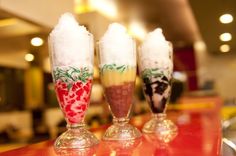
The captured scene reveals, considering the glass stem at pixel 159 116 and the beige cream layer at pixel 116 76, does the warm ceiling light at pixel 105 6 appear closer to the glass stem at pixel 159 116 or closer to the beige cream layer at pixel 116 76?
the glass stem at pixel 159 116

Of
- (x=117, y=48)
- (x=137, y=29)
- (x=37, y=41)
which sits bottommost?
(x=117, y=48)

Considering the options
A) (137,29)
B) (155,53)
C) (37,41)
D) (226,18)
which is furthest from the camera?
(137,29)

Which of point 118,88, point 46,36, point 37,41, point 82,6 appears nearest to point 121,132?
point 118,88

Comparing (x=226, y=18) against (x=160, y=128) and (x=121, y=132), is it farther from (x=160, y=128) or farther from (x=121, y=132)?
(x=121, y=132)

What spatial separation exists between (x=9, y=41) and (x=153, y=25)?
109 inches

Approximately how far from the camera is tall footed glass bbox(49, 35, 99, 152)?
0.74 m

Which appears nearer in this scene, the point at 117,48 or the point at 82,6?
the point at 117,48

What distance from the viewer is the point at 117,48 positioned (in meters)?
0.83

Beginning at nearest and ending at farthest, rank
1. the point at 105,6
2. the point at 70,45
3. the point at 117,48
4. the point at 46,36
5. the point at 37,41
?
the point at 70,45 → the point at 117,48 → the point at 46,36 → the point at 37,41 → the point at 105,6

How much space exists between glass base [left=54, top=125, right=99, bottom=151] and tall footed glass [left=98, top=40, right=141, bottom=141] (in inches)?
3.3

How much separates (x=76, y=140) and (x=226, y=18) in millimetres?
3472

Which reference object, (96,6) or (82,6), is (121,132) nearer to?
(82,6)

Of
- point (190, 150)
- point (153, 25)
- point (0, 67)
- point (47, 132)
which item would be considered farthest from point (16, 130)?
point (190, 150)

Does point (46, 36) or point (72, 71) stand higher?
point (46, 36)
